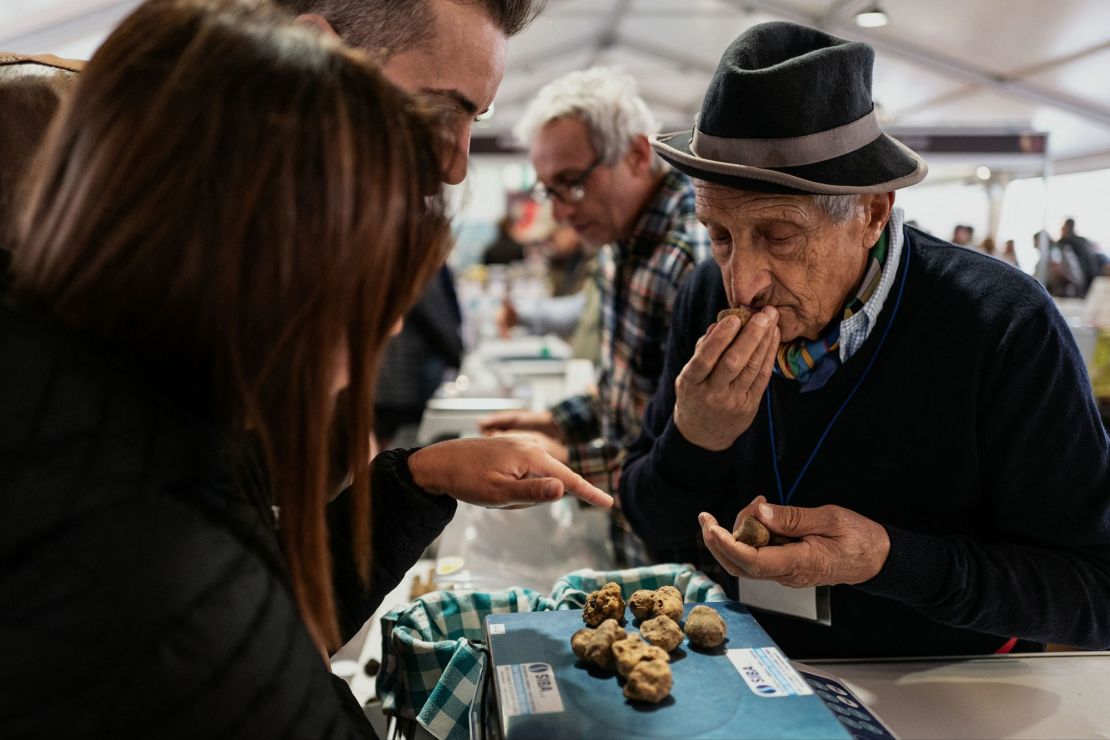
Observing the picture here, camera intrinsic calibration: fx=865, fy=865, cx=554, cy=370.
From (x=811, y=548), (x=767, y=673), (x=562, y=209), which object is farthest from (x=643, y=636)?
(x=562, y=209)

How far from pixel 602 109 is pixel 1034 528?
1629mm

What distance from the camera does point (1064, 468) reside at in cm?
Answer: 121

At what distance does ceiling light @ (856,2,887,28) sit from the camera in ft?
24.0

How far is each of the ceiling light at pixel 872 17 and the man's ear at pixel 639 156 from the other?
587 centimetres

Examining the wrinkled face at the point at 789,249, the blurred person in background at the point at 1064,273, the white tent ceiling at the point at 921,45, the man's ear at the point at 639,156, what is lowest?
the blurred person in background at the point at 1064,273

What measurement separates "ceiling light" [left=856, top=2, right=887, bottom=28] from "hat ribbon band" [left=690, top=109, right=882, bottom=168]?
22.9 ft

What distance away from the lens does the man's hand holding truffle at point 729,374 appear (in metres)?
1.30

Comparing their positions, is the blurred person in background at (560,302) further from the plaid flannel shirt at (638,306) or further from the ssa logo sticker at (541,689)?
the ssa logo sticker at (541,689)

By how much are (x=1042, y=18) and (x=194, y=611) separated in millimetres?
8010

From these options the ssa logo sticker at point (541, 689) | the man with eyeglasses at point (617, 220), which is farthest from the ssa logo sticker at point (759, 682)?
the man with eyeglasses at point (617, 220)

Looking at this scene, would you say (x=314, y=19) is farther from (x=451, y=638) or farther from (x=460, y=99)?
(x=451, y=638)

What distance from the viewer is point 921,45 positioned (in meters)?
8.31

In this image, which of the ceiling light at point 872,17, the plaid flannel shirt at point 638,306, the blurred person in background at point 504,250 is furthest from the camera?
the blurred person in background at point 504,250

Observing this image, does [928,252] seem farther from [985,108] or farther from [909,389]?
[985,108]
